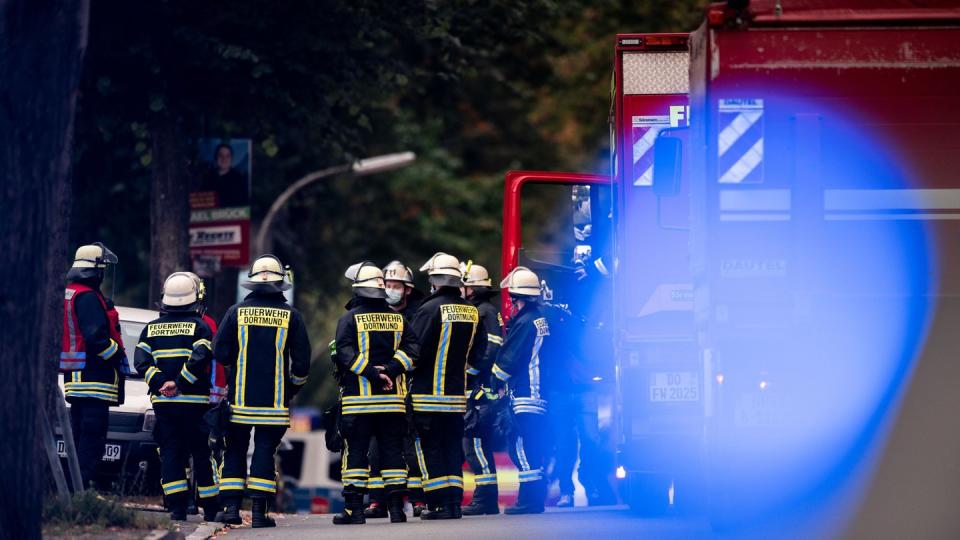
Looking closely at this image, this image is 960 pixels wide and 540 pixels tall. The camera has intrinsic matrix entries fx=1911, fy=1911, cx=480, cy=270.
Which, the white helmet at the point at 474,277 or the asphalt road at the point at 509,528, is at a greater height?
the white helmet at the point at 474,277

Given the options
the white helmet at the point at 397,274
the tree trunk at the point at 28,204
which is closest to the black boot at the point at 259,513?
the white helmet at the point at 397,274

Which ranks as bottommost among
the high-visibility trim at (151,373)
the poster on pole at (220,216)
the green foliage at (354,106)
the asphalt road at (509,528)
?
the asphalt road at (509,528)

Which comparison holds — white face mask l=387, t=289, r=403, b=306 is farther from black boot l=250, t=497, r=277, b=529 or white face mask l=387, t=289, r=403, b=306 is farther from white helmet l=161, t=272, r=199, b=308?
black boot l=250, t=497, r=277, b=529

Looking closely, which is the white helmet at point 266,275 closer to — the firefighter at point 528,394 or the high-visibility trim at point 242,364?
the high-visibility trim at point 242,364

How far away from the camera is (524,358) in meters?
15.0

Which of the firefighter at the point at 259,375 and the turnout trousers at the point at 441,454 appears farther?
the turnout trousers at the point at 441,454

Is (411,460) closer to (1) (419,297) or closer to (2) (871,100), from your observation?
(1) (419,297)

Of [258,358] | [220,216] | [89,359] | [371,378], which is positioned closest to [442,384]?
[371,378]

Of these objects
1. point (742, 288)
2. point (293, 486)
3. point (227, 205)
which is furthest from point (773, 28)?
point (293, 486)

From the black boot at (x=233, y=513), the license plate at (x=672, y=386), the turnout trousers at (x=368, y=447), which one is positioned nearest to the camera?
the license plate at (x=672, y=386)

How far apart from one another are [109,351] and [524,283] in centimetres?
326

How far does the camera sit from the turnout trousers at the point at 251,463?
45.3ft

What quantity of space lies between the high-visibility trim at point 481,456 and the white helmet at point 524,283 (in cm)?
120

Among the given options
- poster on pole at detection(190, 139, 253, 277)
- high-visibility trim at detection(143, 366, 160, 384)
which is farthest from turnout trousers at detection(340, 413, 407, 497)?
poster on pole at detection(190, 139, 253, 277)
